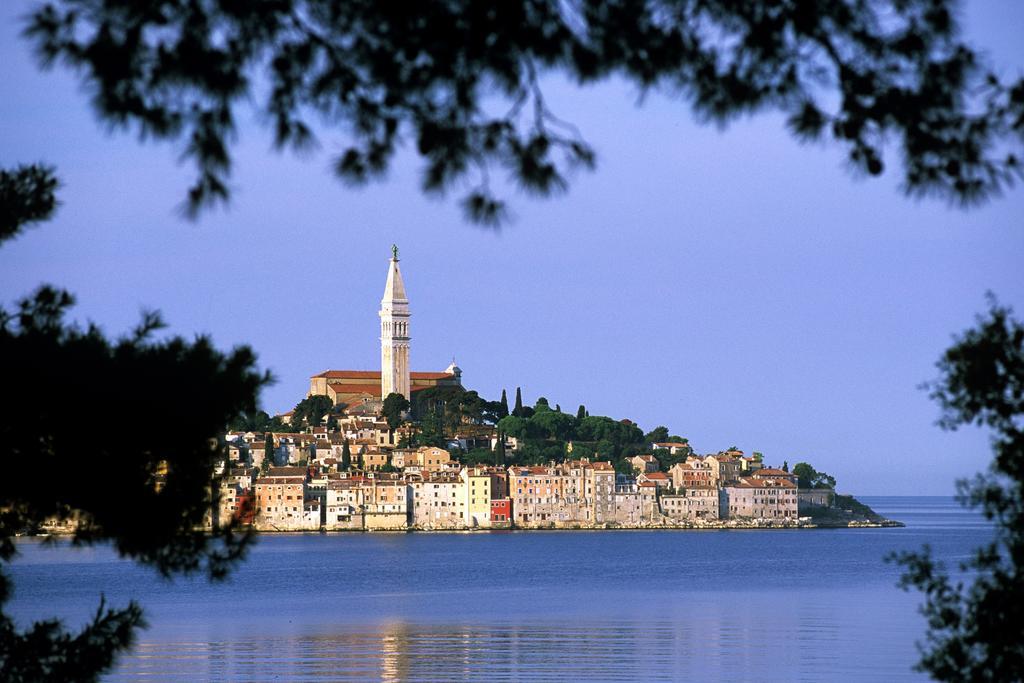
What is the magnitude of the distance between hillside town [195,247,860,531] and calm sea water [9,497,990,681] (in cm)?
1779

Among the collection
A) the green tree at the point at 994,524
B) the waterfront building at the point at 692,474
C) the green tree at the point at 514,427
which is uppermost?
the green tree at the point at 514,427

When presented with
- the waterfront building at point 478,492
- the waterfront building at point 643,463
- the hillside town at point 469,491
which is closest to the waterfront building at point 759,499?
the hillside town at point 469,491

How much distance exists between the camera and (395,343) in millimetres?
110312

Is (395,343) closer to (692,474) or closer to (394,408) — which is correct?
(394,408)

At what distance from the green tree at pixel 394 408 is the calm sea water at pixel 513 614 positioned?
30081 mm

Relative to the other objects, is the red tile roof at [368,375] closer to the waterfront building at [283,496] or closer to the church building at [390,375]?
the church building at [390,375]

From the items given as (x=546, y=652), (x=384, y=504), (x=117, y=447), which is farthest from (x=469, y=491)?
(x=117, y=447)

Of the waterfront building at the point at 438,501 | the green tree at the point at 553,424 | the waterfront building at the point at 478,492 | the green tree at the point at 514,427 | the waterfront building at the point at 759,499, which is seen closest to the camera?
the waterfront building at the point at 438,501

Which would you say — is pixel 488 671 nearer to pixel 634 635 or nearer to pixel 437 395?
pixel 634 635

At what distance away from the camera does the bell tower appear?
109875mm

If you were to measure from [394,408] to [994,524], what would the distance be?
9736cm

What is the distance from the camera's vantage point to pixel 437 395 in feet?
348

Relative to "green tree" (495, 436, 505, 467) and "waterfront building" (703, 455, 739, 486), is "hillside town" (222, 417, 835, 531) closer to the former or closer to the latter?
"waterfront building" (703, 455, 739, 486)

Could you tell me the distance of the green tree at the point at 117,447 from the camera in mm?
7785
